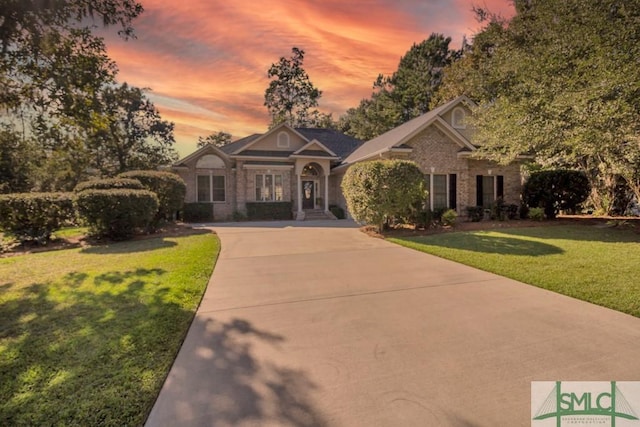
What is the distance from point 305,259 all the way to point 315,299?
290cm

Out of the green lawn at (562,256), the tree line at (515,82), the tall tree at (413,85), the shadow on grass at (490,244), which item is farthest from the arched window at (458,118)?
the tall tree at (413,85)

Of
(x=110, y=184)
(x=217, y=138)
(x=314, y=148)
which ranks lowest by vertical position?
(x=110, y=184)

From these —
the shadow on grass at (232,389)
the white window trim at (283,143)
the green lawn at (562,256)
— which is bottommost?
the shadow on grass at (232,389)

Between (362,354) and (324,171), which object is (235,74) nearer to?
(324,171)

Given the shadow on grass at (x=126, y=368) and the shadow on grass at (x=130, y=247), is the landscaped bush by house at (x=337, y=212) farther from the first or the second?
the shadow on grass at (x=126, y=368)

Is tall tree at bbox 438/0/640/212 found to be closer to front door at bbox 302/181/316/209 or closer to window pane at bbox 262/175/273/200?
front door at bbox 302/181/316/209

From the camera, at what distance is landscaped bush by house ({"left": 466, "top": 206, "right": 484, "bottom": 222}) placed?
1628 centimetres

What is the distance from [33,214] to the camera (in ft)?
34.1

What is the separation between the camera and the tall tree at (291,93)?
37.9m

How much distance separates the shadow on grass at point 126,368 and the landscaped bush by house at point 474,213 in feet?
50.1

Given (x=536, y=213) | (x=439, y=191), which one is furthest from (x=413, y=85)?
(x=536, y=213)

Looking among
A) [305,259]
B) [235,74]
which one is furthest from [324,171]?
[305,259]

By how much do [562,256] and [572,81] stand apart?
20.4 feet

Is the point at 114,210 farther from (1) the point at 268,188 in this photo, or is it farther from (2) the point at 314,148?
(2) the point at 314,148
